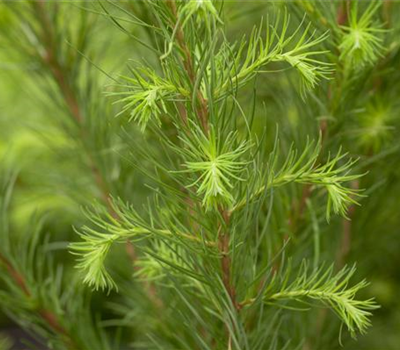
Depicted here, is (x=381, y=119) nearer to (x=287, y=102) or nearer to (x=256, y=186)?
(x=287, y=102)

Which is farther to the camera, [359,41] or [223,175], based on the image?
[359,41]

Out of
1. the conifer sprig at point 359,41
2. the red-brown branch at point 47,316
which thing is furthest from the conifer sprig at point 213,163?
the red-brown branch at point 47,316

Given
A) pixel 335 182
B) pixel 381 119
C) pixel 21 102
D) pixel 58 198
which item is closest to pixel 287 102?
pixel 381 119

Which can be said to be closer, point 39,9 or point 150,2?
point 150,2

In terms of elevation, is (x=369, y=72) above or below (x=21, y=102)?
above

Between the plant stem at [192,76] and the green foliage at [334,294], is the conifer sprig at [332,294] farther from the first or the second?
the plant stem at [192,76]

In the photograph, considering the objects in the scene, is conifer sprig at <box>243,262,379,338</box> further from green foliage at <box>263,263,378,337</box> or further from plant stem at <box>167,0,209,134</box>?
plant stem at <box>167,0,209,134</box>

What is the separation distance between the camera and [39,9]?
0.63m

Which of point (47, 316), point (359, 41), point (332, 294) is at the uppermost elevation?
point (359, 41)

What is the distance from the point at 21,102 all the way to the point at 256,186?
3.19 feet

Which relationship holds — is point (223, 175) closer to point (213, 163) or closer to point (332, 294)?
point (213, 163)

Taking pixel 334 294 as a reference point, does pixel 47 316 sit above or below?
below

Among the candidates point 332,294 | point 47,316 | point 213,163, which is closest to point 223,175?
point 213,163

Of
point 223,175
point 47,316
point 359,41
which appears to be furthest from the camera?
point 47,316
